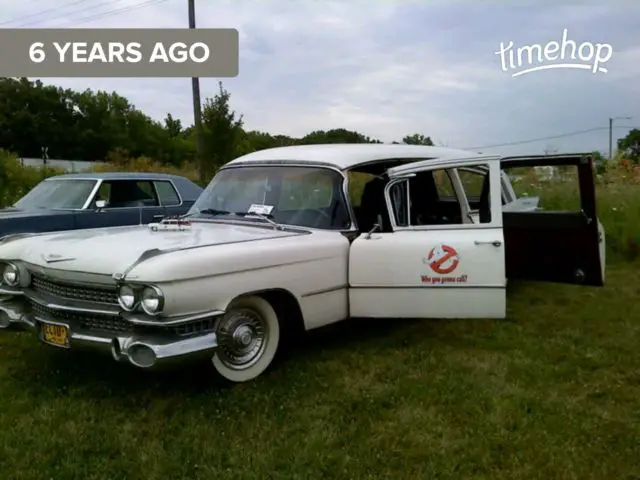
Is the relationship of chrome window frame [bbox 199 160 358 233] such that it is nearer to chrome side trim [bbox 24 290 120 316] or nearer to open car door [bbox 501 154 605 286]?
chrome side trim [bbox 24 290 120 316]

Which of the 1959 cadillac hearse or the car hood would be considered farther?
the car hood

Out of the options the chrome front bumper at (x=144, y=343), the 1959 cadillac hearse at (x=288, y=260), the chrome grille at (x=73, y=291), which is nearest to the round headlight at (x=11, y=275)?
the 1959 cadillac hearse at (x=288, y=260)

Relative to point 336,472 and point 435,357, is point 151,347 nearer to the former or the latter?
point 336,472

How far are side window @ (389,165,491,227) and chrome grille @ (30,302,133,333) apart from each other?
9.23 ft

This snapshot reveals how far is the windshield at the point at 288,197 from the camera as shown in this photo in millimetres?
5402

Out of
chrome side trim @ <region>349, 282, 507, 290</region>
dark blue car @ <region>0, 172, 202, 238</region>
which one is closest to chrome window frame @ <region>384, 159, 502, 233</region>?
chrome side trim @ <region>349, 282, 507, 290</region>

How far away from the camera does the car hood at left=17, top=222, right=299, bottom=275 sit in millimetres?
4086

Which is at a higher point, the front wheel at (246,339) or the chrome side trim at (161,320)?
the chrome side trim at (161,320)

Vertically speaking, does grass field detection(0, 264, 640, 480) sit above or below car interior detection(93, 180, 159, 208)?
below

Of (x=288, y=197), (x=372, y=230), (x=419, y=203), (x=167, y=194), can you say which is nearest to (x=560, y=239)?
(x=419, y=203)

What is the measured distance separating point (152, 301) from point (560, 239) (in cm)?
412

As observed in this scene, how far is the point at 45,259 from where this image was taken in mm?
4352

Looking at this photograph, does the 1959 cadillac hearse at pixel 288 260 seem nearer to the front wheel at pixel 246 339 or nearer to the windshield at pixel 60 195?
the front wheel at pixel 246 339

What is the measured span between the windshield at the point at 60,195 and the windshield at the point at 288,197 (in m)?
3.70
